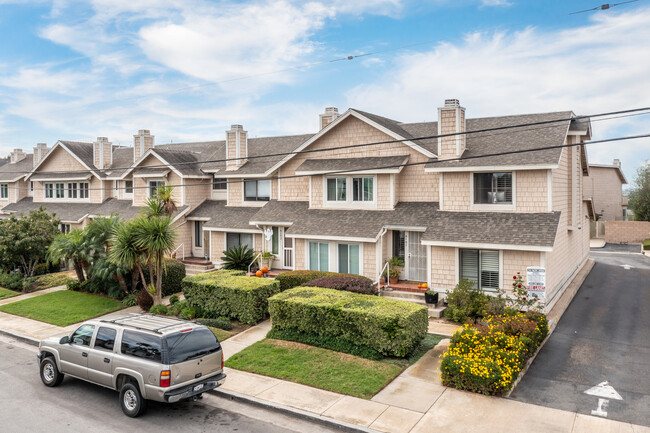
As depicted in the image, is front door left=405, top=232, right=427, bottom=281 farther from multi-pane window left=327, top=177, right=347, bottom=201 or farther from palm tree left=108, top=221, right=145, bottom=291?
palm tree left=108, top=221, right=145, bottom=291

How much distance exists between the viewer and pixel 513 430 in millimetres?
10258

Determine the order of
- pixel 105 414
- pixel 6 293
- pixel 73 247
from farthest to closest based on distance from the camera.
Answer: pixel 6 293 < pixel 73 247 < pixel 105 414

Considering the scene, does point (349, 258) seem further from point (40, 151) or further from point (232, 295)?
point (40, 151)

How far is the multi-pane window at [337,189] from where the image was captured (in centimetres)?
2497

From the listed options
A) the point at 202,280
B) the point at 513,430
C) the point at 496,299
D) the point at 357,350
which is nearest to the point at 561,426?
the point at 513,430

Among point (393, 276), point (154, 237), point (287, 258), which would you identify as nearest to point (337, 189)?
point (287, 258)

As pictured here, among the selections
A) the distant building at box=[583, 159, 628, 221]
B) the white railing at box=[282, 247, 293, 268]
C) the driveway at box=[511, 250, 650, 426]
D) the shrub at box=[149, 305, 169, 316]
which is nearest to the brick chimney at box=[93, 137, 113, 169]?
the white railing at box=[282, 247, 293, 268]

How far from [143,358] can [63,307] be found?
43.4ft

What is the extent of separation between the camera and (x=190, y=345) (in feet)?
37.1

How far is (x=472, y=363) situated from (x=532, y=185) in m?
10.2

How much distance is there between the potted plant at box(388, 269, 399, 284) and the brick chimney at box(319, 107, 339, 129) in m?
9.31

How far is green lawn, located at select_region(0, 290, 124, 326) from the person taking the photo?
2058 cm

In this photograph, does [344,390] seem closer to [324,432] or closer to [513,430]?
[324,432]

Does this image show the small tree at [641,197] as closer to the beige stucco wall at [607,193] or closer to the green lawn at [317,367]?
the beige stucco wall at [607,193]
